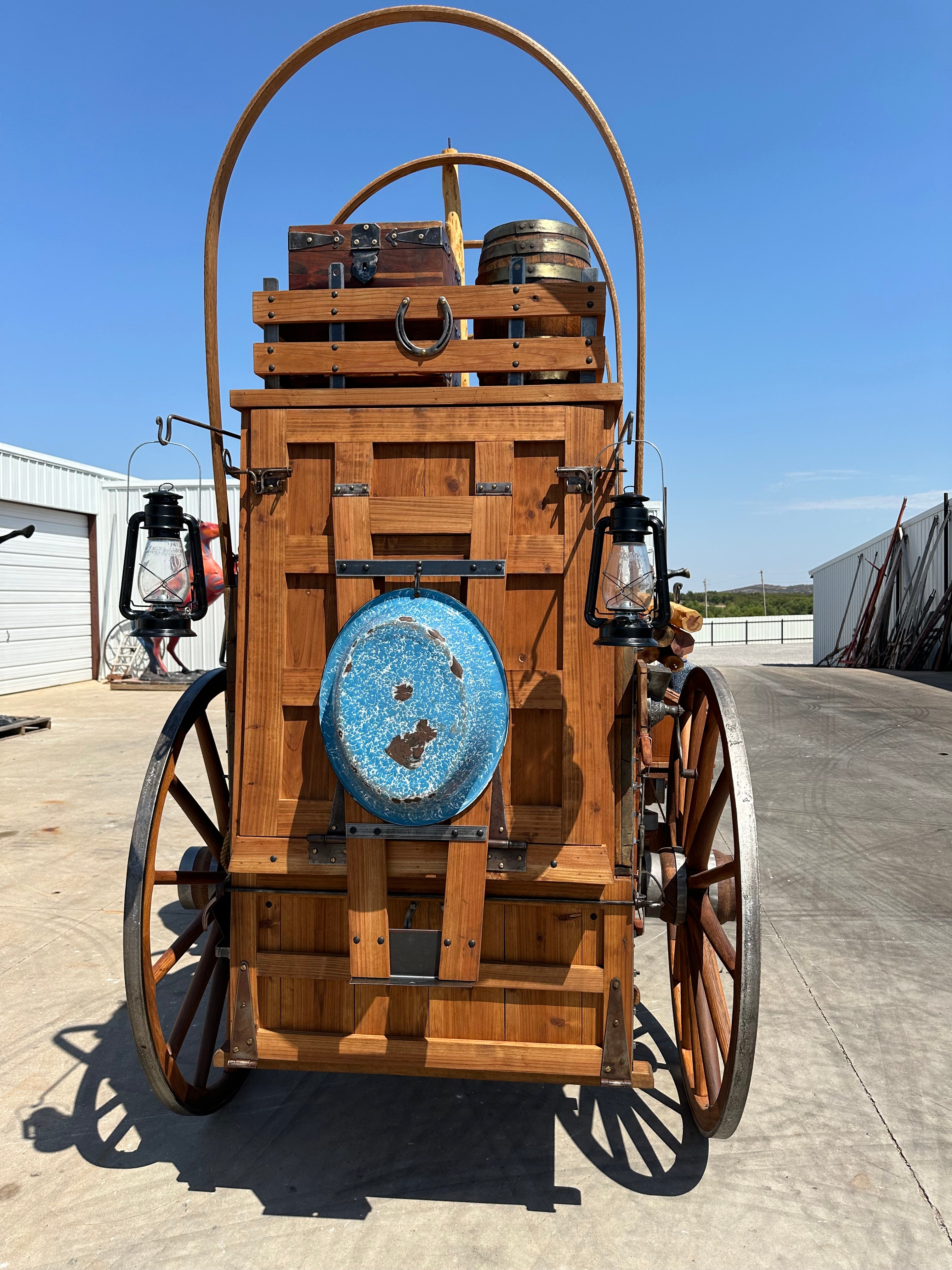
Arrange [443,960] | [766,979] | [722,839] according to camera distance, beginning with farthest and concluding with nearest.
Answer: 1. [722,839]
2. [766,979]
3. [443,960]

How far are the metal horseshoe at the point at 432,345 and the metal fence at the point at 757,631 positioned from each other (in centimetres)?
3349

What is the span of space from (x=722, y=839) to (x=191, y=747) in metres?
6.57

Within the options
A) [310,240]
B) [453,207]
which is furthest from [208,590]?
[310,240]

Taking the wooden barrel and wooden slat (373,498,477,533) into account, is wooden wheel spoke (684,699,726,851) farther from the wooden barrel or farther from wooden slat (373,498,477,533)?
the wooden barrel

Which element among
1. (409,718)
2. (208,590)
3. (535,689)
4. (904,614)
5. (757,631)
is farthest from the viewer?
(757,631)

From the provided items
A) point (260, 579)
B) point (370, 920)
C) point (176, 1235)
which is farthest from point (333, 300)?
point (176, 1235)

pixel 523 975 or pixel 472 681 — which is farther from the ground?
pixel 472 681

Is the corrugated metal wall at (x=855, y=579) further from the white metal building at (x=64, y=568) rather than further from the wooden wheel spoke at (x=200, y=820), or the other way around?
the wooden wheel spoke at (x=200, y=820)

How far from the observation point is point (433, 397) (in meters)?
2.43

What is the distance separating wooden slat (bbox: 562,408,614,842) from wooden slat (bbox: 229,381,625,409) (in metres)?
0.05

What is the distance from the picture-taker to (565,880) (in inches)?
92.1

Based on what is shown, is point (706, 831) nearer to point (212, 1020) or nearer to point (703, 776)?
point (703, 776)

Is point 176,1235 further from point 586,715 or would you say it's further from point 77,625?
point 77,625

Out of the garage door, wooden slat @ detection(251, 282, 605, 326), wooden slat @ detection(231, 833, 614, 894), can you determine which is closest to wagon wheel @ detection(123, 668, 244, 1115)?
wooden slat @ detection(231, 833, 614, 894)
